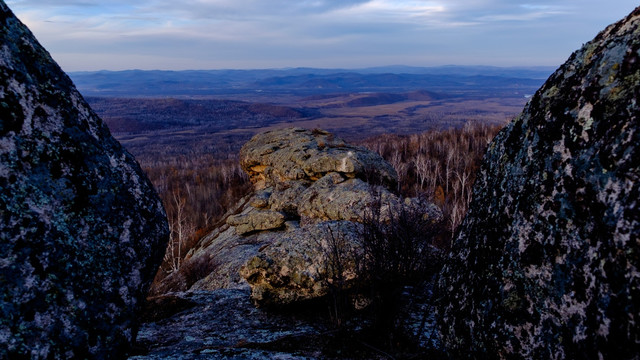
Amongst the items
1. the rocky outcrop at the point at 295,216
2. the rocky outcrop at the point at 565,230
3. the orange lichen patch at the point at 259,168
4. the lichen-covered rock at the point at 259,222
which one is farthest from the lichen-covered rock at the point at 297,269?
the orange lichen patch at the point at 259,168

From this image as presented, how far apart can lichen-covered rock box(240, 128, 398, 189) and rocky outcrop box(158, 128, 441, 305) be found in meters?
0.04

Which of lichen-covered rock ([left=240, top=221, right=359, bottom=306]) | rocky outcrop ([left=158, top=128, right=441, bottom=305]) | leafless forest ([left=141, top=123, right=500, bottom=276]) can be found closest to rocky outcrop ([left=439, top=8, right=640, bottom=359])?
rocky outcrop ([left=158, top=128, right=441, bottom=305])

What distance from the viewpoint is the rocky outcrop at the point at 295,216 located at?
5543 millimetres

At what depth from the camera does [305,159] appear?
16250mm

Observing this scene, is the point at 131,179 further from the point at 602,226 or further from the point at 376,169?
the point at 376,169

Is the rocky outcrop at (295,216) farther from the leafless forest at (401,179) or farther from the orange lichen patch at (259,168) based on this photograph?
the leafless forest at (401,179)

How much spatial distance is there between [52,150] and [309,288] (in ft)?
11.7

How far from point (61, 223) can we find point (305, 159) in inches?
544

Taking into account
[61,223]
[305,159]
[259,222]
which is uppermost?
[61,223]

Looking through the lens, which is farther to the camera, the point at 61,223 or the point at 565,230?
the point at 61,223

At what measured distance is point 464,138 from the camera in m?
37.6

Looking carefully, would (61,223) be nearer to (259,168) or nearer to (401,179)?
(259,168)

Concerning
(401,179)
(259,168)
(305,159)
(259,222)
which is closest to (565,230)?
(259,222)

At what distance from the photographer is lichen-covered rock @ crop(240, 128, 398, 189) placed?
13.6 meters
